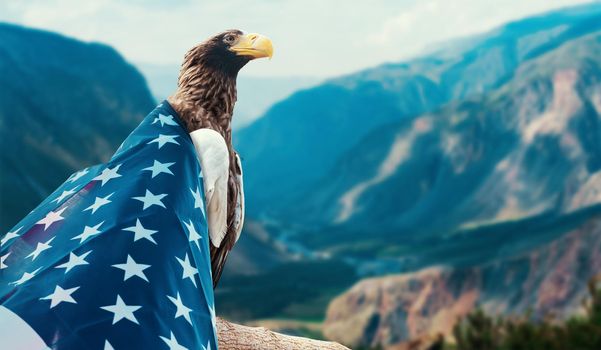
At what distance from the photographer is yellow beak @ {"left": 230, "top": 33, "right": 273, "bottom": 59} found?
4.78m

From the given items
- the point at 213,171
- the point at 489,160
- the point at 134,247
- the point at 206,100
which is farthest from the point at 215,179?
the point at 489,160

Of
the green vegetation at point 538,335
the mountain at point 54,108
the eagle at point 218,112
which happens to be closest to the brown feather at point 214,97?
the eagle at point 218,112

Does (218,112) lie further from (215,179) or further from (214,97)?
(215,179)

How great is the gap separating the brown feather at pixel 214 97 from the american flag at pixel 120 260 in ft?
0.97

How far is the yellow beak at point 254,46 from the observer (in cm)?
478

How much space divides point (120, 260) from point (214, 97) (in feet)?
4.17

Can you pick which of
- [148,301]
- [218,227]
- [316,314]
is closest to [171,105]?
[218,227]

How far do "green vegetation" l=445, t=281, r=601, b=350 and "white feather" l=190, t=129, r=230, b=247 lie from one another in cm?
1688

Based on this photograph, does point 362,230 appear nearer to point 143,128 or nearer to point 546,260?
point 546,260

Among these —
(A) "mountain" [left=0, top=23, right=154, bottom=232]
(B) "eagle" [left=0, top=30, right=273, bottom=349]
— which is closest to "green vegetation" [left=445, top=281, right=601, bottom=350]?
(B) "eagle" [left=0, top=30, right=273, bottom=349]

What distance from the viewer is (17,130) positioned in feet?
273

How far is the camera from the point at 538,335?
2214 cm

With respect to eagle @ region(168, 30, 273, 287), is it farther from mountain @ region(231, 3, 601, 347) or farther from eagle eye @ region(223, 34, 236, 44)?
mountain @ region(231, 3, 601, 347)

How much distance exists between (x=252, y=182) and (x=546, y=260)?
423 ft
